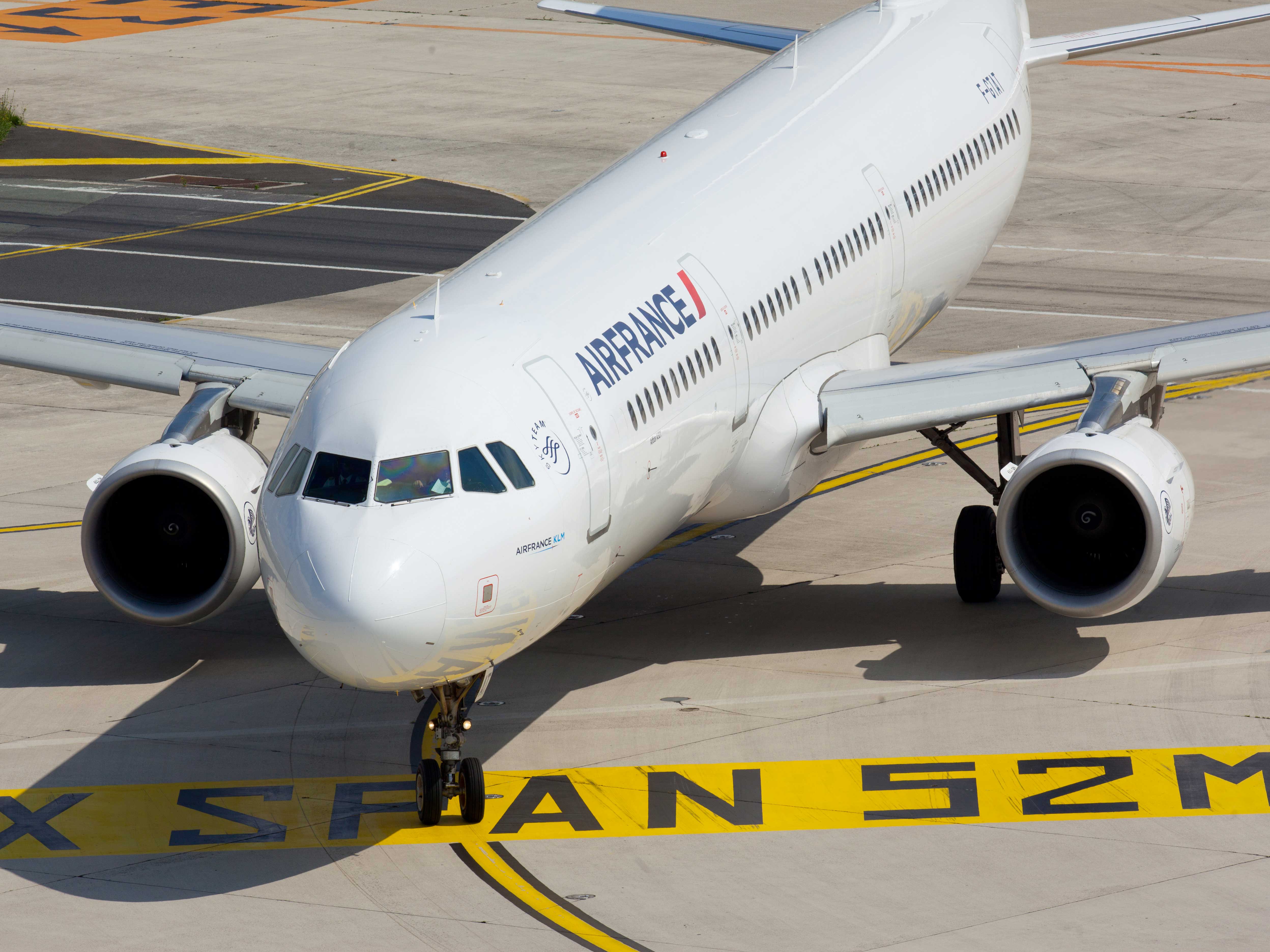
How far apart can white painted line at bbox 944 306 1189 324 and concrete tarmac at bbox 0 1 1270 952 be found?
5.70ft

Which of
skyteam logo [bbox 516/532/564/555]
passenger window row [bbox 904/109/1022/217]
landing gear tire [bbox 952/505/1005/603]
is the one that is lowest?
skyteam logo [bbox 516/532/564/555]

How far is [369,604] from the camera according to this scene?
12797 mm

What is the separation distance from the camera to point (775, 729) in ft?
55.0

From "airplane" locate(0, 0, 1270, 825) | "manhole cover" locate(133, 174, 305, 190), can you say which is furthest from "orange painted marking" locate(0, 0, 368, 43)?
"airplane" locate(0, 0, 1270, 825)

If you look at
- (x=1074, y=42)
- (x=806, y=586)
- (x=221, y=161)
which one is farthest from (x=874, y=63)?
(x=221, y=161)

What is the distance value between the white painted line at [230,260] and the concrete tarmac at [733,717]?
7.01 metres

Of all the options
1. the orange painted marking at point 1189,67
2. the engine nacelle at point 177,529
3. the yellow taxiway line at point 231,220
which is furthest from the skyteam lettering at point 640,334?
the orange painted marking at point 1189,67

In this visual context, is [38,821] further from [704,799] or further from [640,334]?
[640,334]

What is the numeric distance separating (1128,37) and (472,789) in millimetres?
18156

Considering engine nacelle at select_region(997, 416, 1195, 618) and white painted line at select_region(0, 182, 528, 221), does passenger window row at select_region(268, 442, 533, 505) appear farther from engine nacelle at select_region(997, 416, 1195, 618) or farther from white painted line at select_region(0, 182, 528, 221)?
white painted line at select_region(0, 182, 528, 221)

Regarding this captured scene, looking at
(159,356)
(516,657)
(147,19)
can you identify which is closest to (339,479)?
(516,657)

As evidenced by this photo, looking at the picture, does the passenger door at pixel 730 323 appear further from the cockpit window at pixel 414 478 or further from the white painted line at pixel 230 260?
the white painted line at pixel 230 260

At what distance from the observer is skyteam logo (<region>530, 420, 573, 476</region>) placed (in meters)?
14.1

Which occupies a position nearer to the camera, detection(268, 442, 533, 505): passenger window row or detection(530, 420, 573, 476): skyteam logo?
detection(268, 442, 533, 505): passenger window row
